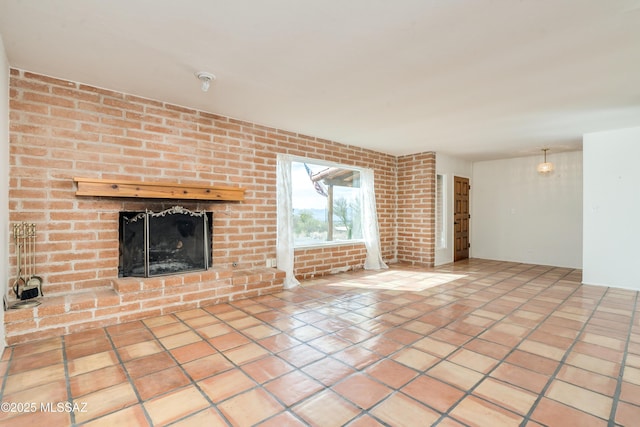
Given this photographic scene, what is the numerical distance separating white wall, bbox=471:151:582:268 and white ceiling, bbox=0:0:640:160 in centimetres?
247

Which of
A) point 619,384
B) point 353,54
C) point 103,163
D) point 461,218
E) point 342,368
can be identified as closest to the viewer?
point 619,384

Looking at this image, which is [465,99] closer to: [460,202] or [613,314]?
[613,314]

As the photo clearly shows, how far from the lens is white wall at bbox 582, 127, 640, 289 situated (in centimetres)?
439

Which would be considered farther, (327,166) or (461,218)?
(461,218)

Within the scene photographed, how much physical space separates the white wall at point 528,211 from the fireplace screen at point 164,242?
634cm

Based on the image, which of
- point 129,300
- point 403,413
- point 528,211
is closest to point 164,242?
point 129,300

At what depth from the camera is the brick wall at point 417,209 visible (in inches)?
247

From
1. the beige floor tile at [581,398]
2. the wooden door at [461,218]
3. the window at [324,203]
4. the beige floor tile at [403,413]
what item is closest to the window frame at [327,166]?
the window at [324,203]

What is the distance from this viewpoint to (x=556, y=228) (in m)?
6.27

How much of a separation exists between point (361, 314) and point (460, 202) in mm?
4926

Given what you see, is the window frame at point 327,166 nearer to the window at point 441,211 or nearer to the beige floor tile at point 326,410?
the window at point 441,211

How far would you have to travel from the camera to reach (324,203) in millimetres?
5570

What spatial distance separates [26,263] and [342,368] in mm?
2938

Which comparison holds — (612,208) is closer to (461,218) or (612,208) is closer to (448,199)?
(448,199)
